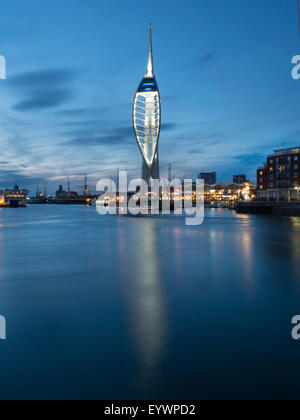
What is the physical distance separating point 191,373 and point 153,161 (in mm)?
96682

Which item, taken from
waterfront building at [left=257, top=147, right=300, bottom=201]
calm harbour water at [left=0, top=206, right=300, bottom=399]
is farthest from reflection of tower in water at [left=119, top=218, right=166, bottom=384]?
waterfront building at [left=257, top=147, right=300, bottom=201]

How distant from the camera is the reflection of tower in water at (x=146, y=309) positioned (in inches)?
179

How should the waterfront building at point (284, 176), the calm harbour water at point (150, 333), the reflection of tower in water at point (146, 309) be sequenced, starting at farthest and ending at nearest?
1. the waterfront building at point (284, 176)
2. the reflection of tower in water at point (146, 309)
3. the calm harbour water at point (150, 333)

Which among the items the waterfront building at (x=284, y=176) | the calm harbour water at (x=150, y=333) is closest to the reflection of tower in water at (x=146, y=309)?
the calm harbour water at (x=150, y=333)

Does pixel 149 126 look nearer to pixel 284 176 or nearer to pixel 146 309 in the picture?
pixel 284 176

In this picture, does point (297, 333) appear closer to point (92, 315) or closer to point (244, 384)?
point (244, 384)

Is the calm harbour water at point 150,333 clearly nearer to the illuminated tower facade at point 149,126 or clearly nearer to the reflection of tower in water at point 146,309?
the reflection of tower in water at point 146,309

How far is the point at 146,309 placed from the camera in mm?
6562

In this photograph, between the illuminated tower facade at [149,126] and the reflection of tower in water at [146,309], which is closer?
the reflection of tower in water at [146,309]

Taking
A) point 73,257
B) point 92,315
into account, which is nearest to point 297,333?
point 92,315

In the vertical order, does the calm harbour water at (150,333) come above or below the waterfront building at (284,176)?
below

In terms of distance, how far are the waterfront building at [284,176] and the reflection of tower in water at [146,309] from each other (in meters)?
65.8

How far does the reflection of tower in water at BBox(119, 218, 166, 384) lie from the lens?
14.9 feet

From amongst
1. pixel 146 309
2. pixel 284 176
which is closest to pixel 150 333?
pixel 146 309
